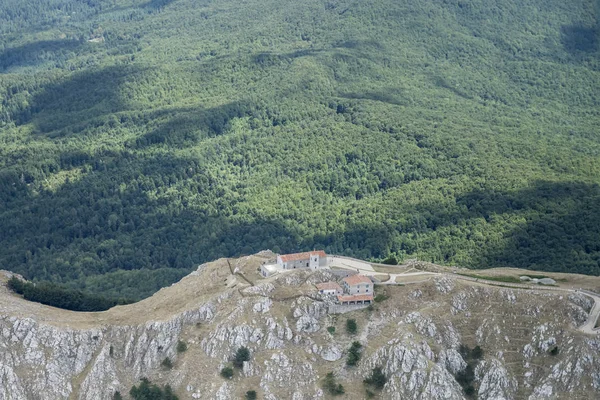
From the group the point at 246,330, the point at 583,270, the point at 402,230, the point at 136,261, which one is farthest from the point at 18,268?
the point at 583,270

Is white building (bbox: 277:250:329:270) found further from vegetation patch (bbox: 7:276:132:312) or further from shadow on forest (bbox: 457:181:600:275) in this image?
shadow on forest (bbox: 457:181:600:275)

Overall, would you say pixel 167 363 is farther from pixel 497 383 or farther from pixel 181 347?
pixel 497 383

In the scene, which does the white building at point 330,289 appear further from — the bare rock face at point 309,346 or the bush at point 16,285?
the bush at point 16,285

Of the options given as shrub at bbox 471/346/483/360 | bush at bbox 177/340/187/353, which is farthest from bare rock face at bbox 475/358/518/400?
bush at bbox 177/340/187/353

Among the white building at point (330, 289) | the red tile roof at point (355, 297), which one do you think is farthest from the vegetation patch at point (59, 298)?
the red tile roof at point (355, 297)

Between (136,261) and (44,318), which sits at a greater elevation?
(44,318)

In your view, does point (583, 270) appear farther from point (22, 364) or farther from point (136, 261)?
point (22, 364)

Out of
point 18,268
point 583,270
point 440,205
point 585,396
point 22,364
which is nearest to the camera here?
point 585,396
